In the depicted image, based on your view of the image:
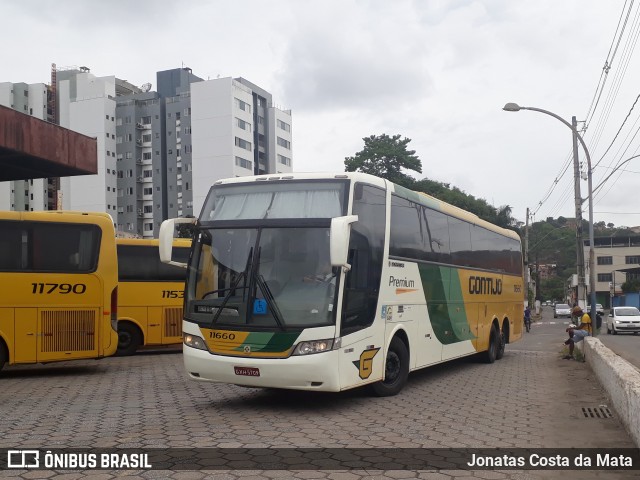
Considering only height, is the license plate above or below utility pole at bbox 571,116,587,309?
below

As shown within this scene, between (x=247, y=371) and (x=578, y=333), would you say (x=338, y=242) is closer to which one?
(x=247, y=371)

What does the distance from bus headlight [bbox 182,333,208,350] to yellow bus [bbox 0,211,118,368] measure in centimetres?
486

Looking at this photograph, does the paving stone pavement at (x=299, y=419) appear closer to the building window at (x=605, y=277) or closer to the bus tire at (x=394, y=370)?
the bus tire at (x=394, y=370)

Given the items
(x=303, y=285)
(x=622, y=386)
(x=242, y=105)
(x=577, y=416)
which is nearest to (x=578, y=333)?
(x=577, y=416)

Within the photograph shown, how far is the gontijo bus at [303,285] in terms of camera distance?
332 inches

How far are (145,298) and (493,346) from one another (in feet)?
29.4

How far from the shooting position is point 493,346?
1645 centimetres

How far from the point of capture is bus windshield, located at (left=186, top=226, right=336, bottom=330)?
8523 millimetres

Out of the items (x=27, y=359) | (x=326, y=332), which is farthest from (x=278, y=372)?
(x=27, y=359)

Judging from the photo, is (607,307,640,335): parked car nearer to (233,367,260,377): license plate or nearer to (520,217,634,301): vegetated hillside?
(233,367,260,377): license plate

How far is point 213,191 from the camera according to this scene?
987 centimetres

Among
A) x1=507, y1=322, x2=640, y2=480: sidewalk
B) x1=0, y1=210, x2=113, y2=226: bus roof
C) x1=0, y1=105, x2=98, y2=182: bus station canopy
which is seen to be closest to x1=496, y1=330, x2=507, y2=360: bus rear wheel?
x1=507, y1=322, x2=640, y2=480: sidewalk

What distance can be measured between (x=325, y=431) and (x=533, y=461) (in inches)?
89.4

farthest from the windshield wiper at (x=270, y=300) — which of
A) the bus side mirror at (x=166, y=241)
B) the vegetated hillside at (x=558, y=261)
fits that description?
the vegetated hillside at (x=558, y=261)
